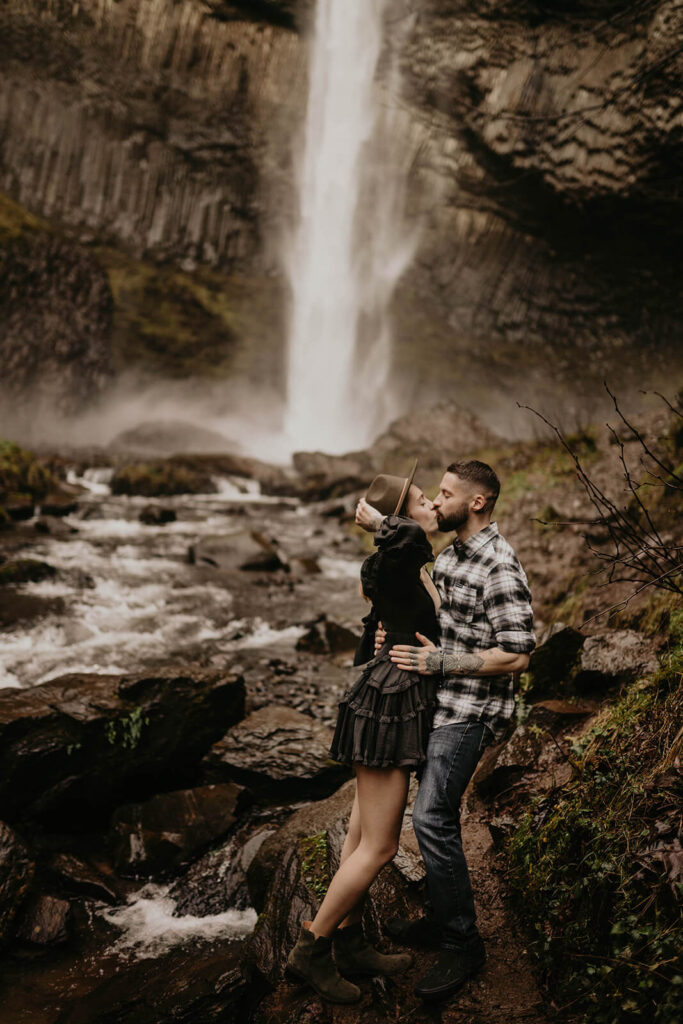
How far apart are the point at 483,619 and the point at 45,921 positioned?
3185 mm

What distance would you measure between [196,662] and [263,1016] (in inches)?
202

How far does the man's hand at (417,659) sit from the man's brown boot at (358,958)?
120 centimetres

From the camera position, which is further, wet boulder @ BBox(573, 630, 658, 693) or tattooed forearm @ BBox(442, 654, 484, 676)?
wet boulder @ BBox(573, 630, 658, 693)

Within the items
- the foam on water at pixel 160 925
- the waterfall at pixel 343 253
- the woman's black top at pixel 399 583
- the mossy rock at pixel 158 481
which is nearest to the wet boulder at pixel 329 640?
the foam on water at pixel 160 925

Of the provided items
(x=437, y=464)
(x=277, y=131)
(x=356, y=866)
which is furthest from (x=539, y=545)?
(x=277, y=131)

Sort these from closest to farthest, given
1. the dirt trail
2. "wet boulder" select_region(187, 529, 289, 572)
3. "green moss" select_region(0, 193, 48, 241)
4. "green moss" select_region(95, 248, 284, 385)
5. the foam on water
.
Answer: the dirt trail → the foam on water → "wet boulder" select_region(187, 529, 289, 572) → "green moss" select_region(0, 193, 48, 241) → "green moss" select_region(95, 248, 284, 385)

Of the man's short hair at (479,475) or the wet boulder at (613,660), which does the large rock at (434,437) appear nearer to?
the wet boulder at (613,660)

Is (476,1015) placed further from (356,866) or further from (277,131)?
(277,131)

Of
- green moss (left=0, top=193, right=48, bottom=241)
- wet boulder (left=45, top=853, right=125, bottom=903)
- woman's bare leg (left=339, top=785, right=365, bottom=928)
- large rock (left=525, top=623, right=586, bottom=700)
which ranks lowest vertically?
wet boulder (left=45, top=853, right=125, bottom=903)

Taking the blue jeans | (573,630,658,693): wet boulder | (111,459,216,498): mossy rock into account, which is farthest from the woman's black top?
(111,459,216,498): mossy rock

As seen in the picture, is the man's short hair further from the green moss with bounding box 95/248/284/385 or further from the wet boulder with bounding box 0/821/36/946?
the green moss with bounding box 95/248/284/385

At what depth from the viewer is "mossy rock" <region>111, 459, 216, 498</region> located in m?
20.2

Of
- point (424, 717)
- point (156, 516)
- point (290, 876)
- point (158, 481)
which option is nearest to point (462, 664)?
point (424, 717)

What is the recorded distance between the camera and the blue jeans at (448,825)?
2.56m
